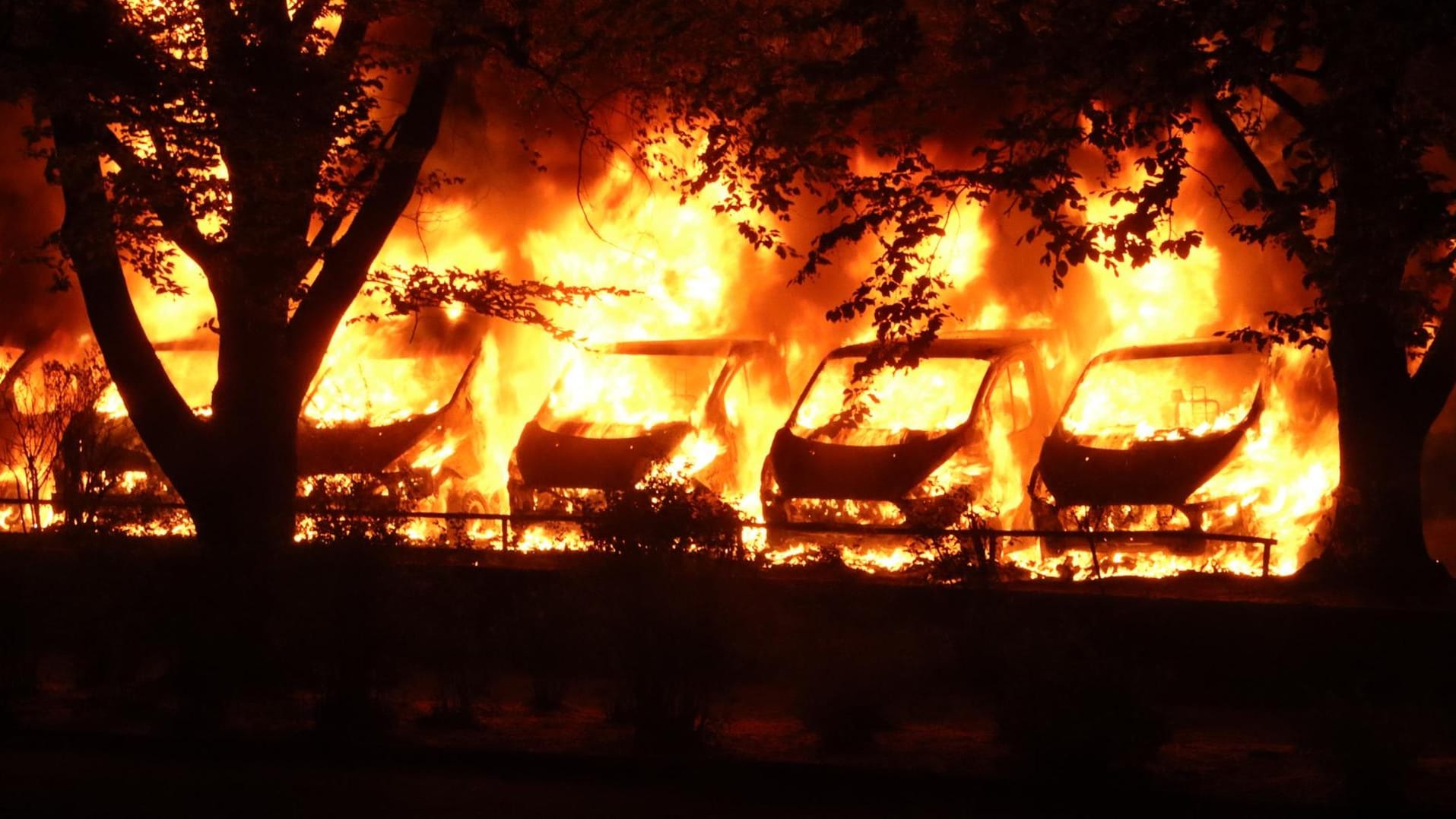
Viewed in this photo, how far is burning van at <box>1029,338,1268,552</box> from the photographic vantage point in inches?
468

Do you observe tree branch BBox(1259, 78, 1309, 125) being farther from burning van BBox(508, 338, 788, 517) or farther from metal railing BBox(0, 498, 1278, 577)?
burning van BBox(508, 338, 788, 517)

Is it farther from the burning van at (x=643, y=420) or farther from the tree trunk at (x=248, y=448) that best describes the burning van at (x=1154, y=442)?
the tree trunk at (x=248, y=448)

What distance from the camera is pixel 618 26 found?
13094 millimetres

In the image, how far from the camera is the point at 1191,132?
1126 cm

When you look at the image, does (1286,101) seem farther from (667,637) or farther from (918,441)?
(667,637)

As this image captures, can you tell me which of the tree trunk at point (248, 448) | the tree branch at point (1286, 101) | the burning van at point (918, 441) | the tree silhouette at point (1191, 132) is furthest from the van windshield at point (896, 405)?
the tree trunk at point (248, 448)

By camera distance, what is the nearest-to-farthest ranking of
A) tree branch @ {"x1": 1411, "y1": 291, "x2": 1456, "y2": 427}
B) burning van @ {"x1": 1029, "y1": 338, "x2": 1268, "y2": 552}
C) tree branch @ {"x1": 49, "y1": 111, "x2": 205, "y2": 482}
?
tree branch @ {"x1": 1411, "y1": 291, "x2": 1456, "y2": 427}, tree branch @ {"x1": 49, "y1": 111, "x2": 205, "y2": 482}, burning van @ {"x1": 1029, "y1": 338, "x2": 1268, "y2": 552}

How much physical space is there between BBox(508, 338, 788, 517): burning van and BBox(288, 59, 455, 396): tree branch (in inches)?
90.9

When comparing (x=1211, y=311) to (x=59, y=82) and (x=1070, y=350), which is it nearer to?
(x=1070, y=350)

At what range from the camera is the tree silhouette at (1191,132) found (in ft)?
29.6

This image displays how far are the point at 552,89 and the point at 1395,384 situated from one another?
24.4 feet

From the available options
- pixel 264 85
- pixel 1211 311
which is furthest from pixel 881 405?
pixel 264 85

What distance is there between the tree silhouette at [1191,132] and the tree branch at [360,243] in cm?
226

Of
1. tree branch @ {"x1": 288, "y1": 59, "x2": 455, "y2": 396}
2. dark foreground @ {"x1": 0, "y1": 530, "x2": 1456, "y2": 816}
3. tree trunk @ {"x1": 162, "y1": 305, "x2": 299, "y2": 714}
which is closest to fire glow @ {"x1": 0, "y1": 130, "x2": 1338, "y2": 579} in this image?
tree trunk @ {"x1": 162, "y1": 305, "x2": 299, "y2": 714}
